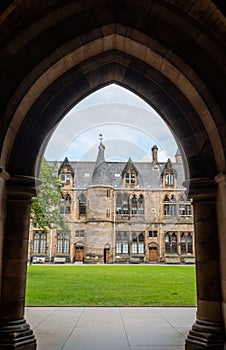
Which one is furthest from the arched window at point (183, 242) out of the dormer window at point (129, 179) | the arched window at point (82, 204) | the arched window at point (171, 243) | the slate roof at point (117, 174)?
the arched window at point (82, 204)

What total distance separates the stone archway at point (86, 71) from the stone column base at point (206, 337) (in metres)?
0.01

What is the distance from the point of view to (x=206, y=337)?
13.0 feet

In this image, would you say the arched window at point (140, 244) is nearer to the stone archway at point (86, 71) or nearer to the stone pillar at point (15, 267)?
the stone archway at point (86, 71)

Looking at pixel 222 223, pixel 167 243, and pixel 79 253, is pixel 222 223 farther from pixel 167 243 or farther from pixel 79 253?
pixel 167 243

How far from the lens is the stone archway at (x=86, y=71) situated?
Result: 409cm

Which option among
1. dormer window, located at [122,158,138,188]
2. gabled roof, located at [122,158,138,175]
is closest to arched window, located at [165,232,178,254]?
dormer window, located at [122,158,138,188]

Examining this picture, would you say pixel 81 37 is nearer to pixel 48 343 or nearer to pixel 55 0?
pixel 55 0

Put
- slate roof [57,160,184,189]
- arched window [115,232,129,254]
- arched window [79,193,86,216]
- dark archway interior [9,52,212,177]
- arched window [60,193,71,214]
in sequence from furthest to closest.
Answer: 1. arched window [115,232,129,254]
2. arched window [79,193,86,216]
3. arched window [60,193,71,214]
4. slate roof [57,160,184,189]
5. dark archway interior [9,52,212,177]

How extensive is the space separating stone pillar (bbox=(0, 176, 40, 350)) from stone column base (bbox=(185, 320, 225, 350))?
1907 mm

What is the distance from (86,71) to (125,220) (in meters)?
27.2

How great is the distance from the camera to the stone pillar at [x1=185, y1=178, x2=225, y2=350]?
3.98 meters

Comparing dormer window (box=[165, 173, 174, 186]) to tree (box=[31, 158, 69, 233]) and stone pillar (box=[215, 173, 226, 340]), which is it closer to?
tree (box=[31, 158, 69, 233])

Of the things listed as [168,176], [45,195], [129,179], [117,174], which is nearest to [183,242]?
[168,176]

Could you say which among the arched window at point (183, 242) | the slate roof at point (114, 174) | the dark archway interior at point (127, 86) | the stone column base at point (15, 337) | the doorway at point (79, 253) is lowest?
the doorway at point (79, 253)
